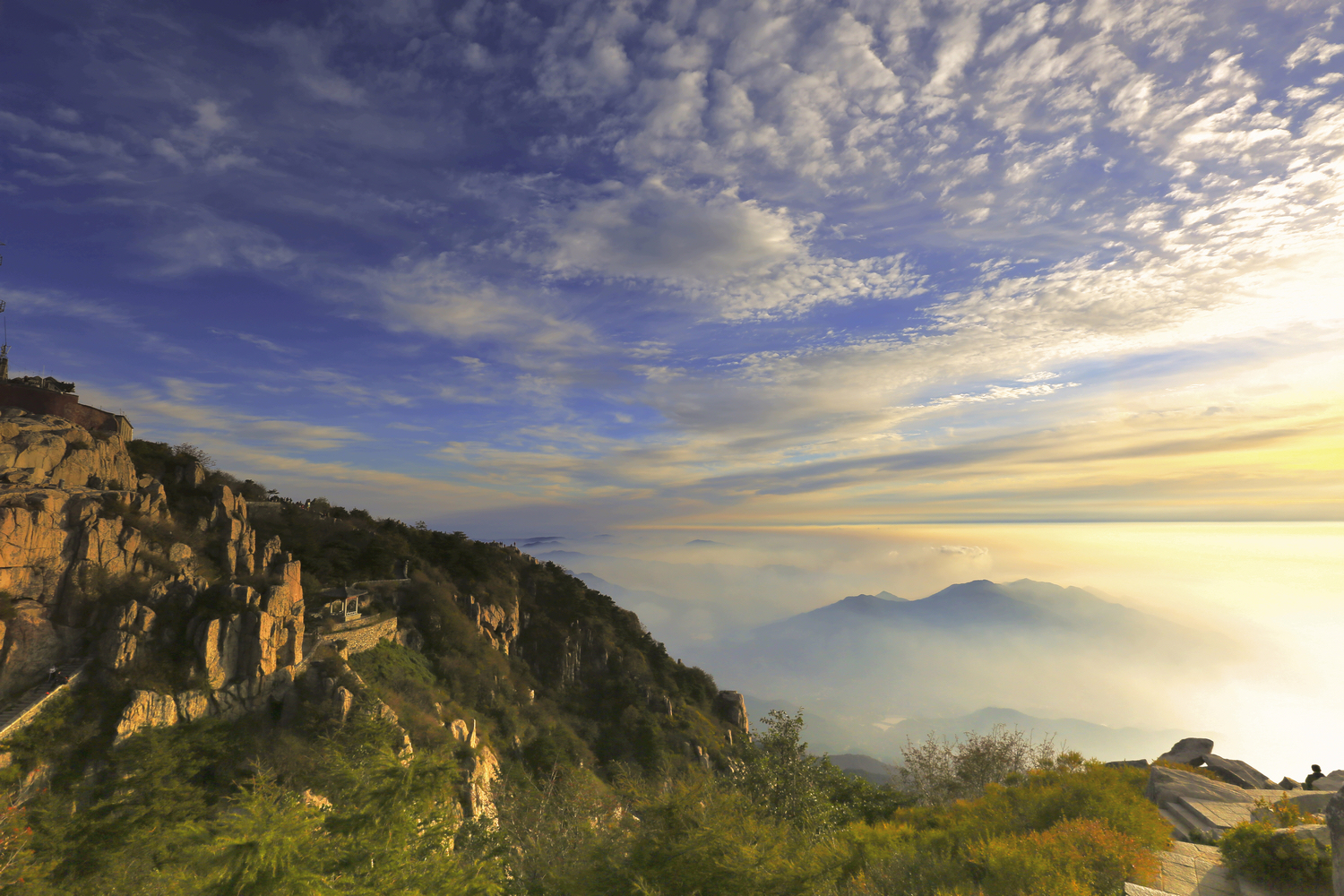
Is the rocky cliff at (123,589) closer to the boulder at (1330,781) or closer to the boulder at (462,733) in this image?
the boulder at (462,733)

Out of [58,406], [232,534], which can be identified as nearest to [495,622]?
[232,534]

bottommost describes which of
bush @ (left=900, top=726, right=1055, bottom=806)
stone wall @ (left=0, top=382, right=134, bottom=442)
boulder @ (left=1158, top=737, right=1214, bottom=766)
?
bush @ (left=900, top=726, right=1055, bottom=806)

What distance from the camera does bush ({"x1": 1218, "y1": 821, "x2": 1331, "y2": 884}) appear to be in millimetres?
15289

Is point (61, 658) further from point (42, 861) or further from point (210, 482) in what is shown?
point (210, 482)

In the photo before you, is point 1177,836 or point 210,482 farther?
point 210,482

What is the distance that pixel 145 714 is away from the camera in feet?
97.8

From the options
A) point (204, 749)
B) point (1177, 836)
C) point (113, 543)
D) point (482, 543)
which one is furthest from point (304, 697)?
point (1177, 836)

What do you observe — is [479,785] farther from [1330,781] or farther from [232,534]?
[1330,781]

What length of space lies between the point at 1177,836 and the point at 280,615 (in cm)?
→ 5291

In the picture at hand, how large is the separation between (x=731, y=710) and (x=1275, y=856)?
67.4 metres

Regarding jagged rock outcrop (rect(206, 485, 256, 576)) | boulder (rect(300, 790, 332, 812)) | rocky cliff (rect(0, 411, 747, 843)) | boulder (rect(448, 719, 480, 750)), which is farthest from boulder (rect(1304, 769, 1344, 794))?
jagged rock outcrop (rect(206, 485, 256, 576))

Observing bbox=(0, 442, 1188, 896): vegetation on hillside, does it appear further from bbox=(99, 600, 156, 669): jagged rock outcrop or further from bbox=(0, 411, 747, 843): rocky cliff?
bbox=(99, 600, 156, 669): jagged rock outcrop

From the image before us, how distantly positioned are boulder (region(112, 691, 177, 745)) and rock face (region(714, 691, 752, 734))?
6259 cm

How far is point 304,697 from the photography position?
3588cm
